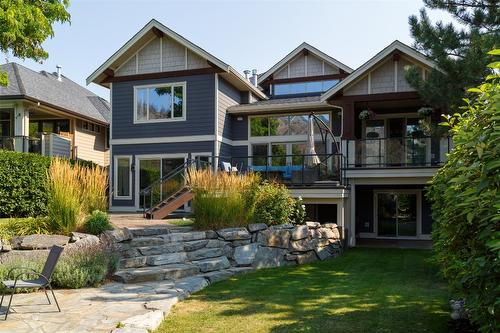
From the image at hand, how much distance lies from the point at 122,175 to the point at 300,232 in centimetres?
912

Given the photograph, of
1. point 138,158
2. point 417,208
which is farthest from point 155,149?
point 417,208

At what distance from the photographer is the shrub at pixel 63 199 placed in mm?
8055

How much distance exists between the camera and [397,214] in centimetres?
1655

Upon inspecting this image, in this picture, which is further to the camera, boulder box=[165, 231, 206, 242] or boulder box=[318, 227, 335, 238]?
boulder box=[318, 227, 335, 238]

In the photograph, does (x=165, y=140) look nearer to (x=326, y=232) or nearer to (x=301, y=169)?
(x=301, y=169)

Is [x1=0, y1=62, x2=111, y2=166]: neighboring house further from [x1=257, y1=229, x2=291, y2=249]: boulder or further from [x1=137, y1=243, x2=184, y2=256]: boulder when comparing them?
[x1=257, y1=229, x2=291, y2=249]: boulder

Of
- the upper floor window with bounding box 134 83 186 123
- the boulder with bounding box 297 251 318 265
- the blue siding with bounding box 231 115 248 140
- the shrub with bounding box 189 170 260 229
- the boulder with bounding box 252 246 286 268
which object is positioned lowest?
the boulder with bounding box 297 251 318 265

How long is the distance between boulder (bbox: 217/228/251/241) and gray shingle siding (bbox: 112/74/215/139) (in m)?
7.13

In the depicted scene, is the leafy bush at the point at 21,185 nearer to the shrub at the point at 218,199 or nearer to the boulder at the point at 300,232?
the shrub at the point at 218,199

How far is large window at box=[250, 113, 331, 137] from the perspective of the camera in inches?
671

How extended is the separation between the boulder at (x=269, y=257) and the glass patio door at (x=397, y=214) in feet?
25.7

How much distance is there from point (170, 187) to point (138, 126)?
14.7 feet

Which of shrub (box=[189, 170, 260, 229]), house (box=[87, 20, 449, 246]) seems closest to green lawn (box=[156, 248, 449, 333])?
shrub (box=[189, 170, 260, 229])

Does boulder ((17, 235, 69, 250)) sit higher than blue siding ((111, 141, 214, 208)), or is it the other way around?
blue siding ((111, 141, 214, 208))
